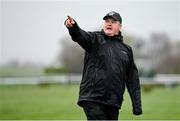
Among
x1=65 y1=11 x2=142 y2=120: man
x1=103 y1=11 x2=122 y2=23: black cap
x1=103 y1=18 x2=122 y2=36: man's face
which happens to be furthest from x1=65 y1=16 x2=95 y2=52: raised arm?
x1=103 y1=11 x2=122 y2=23: black cap

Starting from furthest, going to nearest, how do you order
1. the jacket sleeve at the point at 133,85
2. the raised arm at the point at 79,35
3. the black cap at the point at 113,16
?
the jacket sleeve at the point at 133,85, the black cap at the point at 113,16, the raised arm at the point at 79,35

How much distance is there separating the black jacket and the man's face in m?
0.08

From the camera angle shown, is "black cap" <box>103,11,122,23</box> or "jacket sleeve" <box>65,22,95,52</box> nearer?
"jacket sleeve" <box>65,22,95,52</box>

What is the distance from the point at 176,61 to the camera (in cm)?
9219

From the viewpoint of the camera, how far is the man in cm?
823

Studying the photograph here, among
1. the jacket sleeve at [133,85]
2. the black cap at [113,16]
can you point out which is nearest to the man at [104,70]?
the black cap at [113,16]

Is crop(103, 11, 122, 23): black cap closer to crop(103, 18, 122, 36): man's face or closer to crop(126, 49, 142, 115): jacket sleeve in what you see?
crop(103, 18, 122, 36): man's face

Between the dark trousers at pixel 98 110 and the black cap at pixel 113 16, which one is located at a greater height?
the black cap at pixel 113 16

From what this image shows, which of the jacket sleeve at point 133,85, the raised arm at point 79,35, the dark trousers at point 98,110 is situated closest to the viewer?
the raised arm at point 79,35

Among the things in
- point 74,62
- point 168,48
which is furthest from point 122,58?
point 168,48

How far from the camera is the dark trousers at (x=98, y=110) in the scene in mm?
8188

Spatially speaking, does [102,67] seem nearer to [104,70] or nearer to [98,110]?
[104,70]

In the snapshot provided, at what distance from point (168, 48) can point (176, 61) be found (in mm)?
18125

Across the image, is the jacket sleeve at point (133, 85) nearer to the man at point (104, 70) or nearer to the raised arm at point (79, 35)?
the man at point (104, 70)
